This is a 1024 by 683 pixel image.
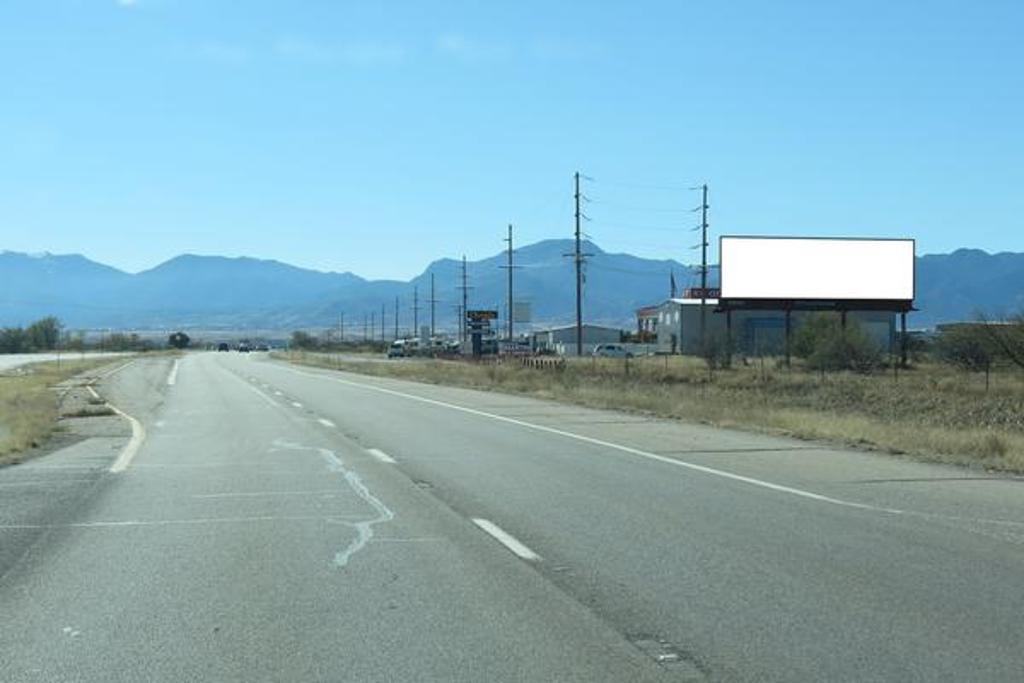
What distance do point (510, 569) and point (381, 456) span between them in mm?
9518

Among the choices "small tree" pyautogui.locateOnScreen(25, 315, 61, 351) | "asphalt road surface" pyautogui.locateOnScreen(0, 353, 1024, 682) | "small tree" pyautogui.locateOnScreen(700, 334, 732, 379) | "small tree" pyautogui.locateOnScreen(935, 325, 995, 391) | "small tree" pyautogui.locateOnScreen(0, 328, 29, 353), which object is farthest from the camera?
"small tree" pyautogui.locateOnScreen(25, 315, 61, 351)

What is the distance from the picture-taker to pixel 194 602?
8344 millimetres

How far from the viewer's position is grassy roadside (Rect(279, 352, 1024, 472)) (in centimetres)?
2111

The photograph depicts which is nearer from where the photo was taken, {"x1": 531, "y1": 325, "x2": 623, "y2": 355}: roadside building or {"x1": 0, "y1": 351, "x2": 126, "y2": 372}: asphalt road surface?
{"x1": 0, "y1": 351, "x2": 126, "y2": 372}: asphalt road surface

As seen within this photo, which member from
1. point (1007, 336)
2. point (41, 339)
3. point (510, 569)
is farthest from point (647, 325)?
point (510, 569)

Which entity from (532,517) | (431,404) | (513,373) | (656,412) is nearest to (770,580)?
(532,517)

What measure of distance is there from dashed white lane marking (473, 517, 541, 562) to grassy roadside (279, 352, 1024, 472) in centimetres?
858

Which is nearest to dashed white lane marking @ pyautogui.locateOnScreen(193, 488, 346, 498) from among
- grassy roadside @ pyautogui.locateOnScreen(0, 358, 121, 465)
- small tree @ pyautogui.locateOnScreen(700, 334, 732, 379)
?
grassy roadside @ pyautogui.locateOnScreen(0, 358, 121, 465)

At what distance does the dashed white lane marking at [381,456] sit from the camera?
1794cm

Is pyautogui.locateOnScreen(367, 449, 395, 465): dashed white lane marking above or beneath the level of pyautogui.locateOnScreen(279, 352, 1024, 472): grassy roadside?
above

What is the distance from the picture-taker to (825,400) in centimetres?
4581

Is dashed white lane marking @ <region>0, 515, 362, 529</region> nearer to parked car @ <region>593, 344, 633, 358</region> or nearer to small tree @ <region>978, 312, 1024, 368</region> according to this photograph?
small tree @ <region>978, 312, 1024, 368</region>

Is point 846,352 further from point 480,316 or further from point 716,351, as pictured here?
point 480,316

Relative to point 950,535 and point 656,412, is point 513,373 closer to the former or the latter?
point 656,412
